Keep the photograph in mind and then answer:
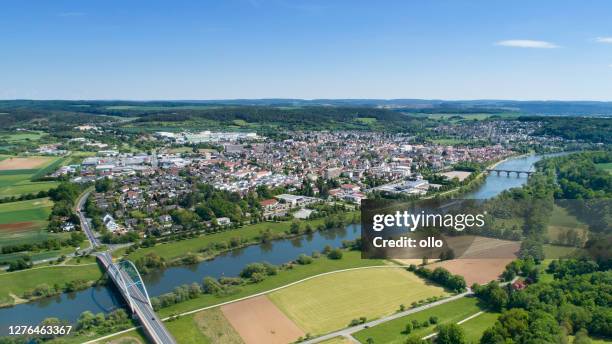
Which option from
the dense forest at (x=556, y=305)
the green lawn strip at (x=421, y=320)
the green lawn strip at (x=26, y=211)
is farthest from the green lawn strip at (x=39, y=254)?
the dense forest at (x=556, y=305)

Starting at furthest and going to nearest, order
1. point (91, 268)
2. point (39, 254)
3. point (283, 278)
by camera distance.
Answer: point (39, 254) < point (91, 268) < point (283, 278)

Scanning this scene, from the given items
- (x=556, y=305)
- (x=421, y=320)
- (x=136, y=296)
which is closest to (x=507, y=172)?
(x=556, y=305)

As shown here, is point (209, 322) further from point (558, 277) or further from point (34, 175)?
point (34, 175)

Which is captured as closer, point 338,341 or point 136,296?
point 338,341

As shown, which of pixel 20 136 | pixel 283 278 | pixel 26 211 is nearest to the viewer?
pixel 283 278

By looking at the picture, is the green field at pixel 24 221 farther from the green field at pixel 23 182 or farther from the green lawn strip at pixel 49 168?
the green lawn strip at pixel 49 168

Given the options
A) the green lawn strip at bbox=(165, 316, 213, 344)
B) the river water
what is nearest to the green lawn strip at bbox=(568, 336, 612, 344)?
the green lawn strip at bbox=(165, 316, 213, 344)

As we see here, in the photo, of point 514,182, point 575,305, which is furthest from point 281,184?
point 575,305

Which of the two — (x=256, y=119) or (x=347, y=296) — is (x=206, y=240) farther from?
(x=256, y=119)
